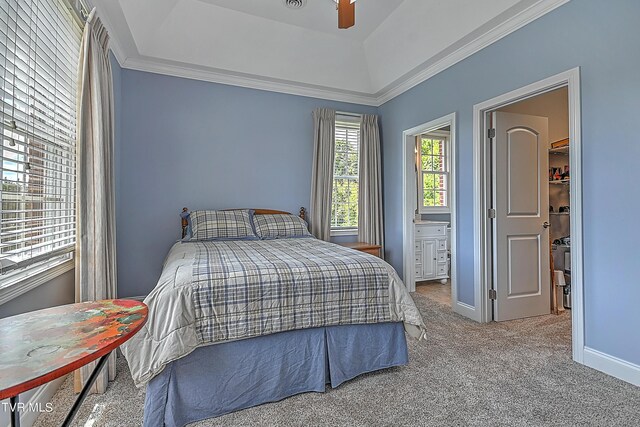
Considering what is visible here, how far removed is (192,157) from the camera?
3.78 m

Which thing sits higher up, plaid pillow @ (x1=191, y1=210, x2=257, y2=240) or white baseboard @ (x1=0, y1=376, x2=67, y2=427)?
plaid pillow @ (x1=191, y1=210, x2=257, y2=240)

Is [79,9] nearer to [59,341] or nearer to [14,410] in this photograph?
[59,341]

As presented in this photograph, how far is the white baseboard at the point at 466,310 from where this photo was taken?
3143 millimetres

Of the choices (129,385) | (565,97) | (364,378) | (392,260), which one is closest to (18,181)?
(129,385)

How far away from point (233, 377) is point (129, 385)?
804 millimetres

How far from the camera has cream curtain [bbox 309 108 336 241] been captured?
425cm

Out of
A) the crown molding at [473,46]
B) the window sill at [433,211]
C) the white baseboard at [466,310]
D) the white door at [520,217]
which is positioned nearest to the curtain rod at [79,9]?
the crown molding at [473,46]

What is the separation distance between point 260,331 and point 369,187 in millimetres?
3106

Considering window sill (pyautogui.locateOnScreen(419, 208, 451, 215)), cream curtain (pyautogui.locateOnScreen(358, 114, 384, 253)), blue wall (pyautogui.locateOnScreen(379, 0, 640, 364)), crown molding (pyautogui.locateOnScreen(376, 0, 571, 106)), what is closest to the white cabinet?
window sill (pyautogui.locateOnScreen(419, 208, 451, 215))

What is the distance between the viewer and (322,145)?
4.27 meters

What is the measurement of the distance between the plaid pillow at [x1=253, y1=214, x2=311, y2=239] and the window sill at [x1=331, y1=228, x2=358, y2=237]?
0.72 metres

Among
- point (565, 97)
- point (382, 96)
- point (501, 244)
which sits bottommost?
point (501, 244)

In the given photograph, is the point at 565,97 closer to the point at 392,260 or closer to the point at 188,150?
the point at 392,260

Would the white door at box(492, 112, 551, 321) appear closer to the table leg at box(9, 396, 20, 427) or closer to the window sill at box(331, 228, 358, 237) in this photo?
the window sill at box(331, 228, 358, 237)
